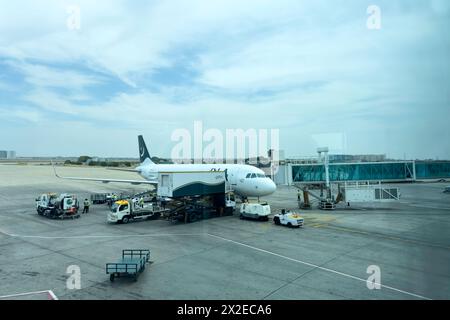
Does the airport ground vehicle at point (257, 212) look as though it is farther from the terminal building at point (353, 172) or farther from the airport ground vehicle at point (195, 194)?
the terminal building at point (353, 172)

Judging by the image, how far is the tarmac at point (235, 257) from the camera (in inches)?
440

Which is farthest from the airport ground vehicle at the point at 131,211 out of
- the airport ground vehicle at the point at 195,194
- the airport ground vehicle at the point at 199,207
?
the airport ground vehicle at the point at 199,207

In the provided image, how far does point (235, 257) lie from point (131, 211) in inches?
550

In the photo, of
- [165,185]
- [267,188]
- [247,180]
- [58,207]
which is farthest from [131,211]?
[267,188]

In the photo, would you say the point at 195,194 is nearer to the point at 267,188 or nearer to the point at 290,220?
the point at 267,188

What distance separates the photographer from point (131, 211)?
26125 mm

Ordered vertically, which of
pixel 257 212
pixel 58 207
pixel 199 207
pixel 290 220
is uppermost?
pixel 58 207

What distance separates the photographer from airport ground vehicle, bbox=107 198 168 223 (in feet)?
81.3

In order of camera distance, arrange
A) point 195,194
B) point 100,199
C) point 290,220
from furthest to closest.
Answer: point 100,199, point 195,194, point 290,220

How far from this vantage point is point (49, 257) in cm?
1547

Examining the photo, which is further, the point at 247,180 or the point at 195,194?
the point at 247,180

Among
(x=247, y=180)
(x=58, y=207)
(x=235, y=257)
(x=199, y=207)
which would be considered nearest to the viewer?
(x=235, y=257)
